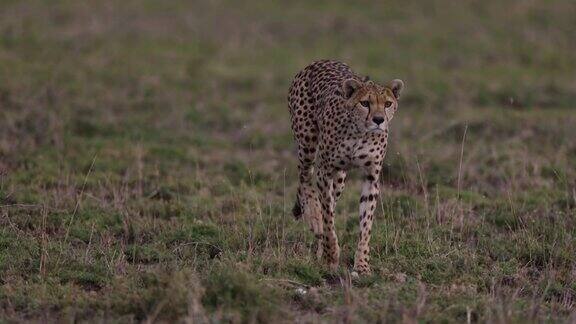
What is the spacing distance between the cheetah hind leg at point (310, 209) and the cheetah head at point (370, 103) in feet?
2.77

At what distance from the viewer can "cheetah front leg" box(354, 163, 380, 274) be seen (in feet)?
19.1

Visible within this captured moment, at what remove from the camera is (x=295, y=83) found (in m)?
7.14

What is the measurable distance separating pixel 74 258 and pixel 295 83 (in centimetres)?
219

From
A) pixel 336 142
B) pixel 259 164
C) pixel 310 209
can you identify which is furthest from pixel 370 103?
pixel 259 164

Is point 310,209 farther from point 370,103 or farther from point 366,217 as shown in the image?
point 370,103

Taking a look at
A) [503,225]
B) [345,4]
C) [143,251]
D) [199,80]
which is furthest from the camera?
[345,4]

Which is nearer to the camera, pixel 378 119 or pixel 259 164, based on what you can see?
pixel 378 119

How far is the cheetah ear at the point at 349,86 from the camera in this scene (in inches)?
233

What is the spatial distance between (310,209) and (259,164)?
2.41 metres

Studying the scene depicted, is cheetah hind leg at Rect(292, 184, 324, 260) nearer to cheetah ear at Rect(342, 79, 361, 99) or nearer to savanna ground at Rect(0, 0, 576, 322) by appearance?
savanna ground at Rect(0, 0, 576, 322)

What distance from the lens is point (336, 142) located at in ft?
20.0

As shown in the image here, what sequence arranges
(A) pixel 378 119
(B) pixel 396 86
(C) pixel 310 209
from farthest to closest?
(C) pixel 310 209
(B) pixel 396 86
(A) pixel 378 119

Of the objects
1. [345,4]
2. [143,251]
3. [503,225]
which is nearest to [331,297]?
[143,251]

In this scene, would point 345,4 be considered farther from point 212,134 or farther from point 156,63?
point 212,134
